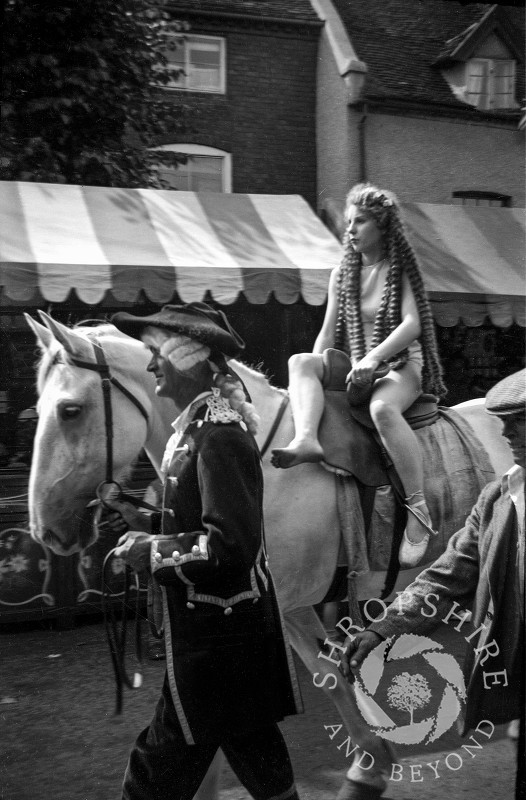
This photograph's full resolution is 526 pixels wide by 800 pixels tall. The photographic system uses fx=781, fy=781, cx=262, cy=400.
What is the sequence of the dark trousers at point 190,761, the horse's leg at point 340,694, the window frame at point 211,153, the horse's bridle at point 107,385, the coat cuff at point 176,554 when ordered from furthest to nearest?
the horse's leg at point 340,694, the window frame at point 211,153, the horse's bridle at point 107,385, the dark trousers at point 190,761, the coat cuff at point 176,554

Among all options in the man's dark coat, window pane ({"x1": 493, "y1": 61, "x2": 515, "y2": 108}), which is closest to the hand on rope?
the man's dark coat

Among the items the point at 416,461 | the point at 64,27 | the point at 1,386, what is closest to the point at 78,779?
the point at 1,386

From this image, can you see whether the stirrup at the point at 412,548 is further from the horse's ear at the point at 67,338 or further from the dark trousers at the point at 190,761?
the horse's ear at the point at 67,338

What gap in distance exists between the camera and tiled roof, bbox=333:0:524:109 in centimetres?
295

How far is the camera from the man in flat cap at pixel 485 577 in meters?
2.61

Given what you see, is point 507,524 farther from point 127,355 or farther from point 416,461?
point 127,355

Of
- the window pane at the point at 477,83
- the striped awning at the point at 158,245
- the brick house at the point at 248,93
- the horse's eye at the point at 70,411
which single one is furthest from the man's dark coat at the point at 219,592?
the window pane at the point at 477,83

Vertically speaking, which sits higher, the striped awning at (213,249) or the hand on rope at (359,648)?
the striped awning at (213,249)

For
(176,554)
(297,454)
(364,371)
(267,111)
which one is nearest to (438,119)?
(267,111)

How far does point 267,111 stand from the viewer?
288cm

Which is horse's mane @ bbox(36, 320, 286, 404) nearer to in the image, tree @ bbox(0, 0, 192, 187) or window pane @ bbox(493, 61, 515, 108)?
tree @ bbox(0, 0, 192, 187)

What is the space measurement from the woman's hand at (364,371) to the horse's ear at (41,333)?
3.61ft

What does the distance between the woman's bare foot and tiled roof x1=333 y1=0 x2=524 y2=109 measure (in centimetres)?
133

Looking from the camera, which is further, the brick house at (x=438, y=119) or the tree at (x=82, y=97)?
→ the brick house at (x=438, y=119)
